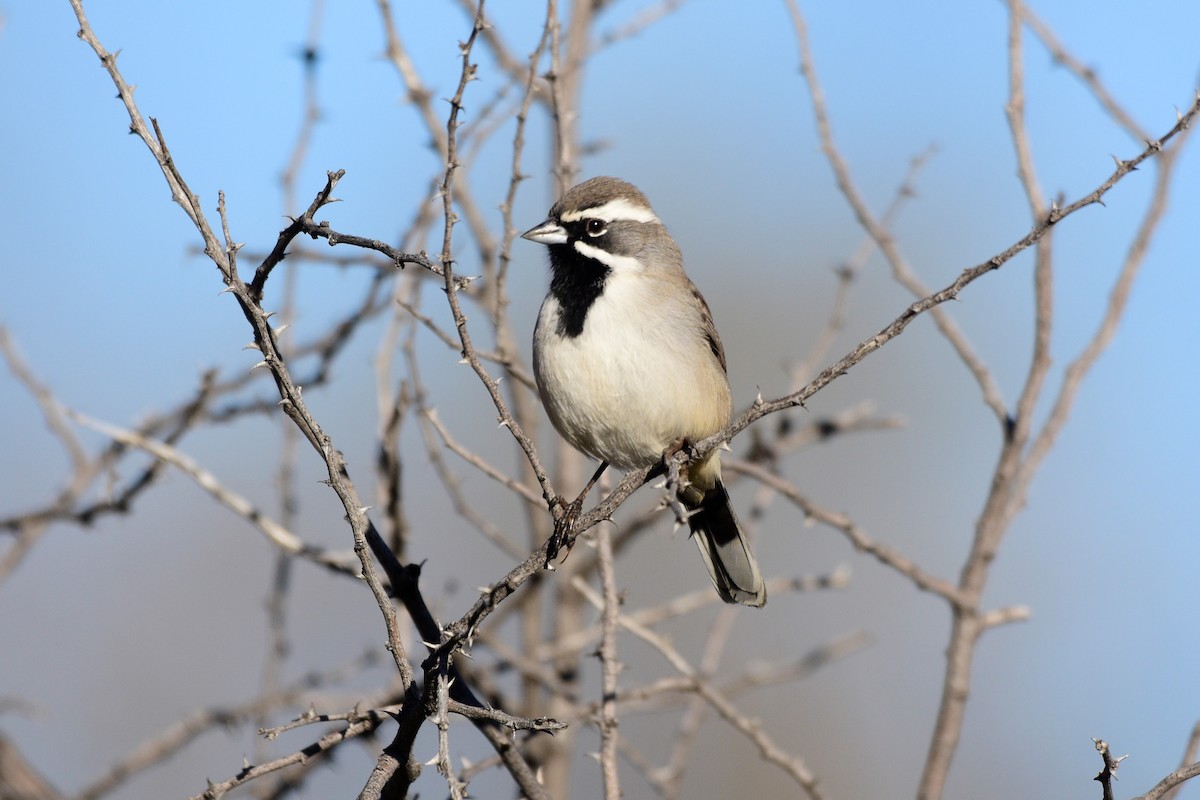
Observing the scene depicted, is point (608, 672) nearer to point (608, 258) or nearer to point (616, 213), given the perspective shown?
point (608, 258)

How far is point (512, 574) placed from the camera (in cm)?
259

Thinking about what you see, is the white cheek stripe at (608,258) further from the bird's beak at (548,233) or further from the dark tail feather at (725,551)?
the dark tail feather at (725,551)

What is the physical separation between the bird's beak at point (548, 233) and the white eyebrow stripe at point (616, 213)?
38mm

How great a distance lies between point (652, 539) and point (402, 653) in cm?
659

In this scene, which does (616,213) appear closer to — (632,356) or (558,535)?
(632,356)

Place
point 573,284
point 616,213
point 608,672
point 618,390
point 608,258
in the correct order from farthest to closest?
point 616,213
point 608,258
point 573,284
point 618,390
point 608,672

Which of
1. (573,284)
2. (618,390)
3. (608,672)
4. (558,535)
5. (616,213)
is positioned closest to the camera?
(558,535)

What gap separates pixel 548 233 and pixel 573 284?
0.76 feet

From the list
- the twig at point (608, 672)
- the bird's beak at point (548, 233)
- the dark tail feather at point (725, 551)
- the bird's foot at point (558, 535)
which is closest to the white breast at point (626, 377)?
the bird's beak at point (548, 233)

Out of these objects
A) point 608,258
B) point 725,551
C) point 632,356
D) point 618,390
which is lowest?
point 725,551

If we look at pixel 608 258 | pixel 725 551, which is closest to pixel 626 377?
pixel 608 258

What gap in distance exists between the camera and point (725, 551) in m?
4.56

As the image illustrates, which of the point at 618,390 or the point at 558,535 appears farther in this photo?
the point at 618,390

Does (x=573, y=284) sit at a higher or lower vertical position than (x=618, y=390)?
higher
